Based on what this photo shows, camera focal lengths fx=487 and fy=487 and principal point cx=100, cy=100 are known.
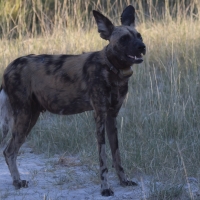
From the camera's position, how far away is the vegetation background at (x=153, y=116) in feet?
13.0

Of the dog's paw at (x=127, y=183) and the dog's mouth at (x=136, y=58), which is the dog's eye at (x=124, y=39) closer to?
the dog's mouth at (x=136, y=58)

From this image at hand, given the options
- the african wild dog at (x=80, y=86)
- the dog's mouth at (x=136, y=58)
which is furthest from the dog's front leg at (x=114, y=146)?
the dog's mouth at (x=136, y=58)

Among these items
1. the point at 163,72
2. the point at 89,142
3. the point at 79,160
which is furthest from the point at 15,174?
the point at 163,72

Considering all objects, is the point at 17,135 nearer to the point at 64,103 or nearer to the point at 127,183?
the point at 64,103

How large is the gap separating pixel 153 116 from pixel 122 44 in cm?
150

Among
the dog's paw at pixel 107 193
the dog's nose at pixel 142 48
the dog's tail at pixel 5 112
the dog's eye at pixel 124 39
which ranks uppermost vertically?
the dog's eye at pixel 124 39

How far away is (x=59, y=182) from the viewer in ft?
12.8

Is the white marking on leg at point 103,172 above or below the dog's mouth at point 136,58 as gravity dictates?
below

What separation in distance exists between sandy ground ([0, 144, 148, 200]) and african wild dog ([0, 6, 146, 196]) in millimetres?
104

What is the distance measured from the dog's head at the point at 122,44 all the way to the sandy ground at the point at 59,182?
932 mm

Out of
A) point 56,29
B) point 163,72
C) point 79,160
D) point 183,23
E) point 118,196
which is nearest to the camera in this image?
point 118,196

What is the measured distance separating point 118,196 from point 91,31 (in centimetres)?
427

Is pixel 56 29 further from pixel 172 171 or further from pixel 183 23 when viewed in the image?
pixel 172 171

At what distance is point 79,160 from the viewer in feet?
15.0
